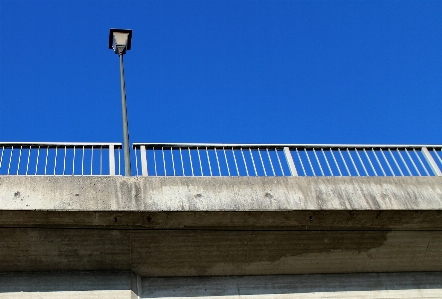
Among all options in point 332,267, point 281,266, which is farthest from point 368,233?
point 281,266

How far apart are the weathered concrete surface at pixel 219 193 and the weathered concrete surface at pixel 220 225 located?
0.05 feet

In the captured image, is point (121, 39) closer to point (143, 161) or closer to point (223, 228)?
point (143, 161)

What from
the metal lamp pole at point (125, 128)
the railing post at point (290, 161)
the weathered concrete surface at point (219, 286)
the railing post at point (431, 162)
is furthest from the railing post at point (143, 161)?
the railing post at point (431, 162)

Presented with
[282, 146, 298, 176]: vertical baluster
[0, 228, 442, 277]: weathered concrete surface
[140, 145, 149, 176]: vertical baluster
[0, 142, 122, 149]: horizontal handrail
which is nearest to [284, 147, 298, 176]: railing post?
[282, 146, 298, 176]: vertical baluster

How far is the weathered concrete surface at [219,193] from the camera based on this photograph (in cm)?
870

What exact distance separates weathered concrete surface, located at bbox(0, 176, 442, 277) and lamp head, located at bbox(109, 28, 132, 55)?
3.98 meters

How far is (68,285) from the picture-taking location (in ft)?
29.6

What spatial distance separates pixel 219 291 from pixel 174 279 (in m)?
0.76

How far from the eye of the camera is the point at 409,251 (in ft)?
33.2

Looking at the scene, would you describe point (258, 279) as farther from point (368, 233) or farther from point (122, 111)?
point (122, 111)

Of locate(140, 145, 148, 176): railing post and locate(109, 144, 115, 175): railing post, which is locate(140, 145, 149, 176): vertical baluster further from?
locate(109, 144, 115, 175): railing post

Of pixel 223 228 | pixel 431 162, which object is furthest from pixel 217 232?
pixel 431 162

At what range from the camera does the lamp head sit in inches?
476

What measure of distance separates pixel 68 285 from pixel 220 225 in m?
2.50
